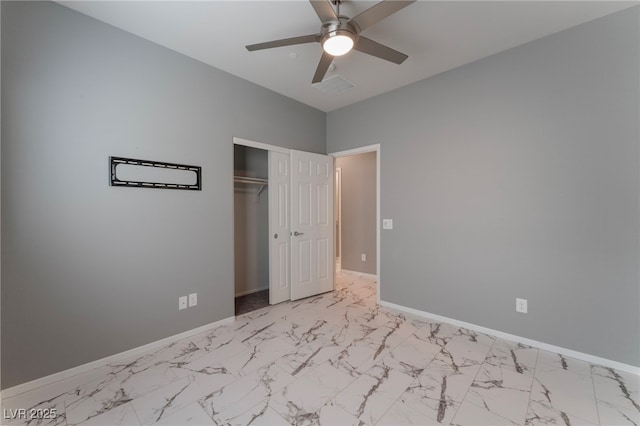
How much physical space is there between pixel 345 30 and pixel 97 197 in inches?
89.4

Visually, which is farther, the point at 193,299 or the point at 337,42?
the point at 193,299

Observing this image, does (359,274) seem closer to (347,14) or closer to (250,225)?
(250,225)

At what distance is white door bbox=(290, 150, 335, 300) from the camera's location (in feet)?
11.9

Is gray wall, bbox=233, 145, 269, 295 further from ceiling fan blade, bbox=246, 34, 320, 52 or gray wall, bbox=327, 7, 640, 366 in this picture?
ceiling fan blade, bbox=246, 34, 320, 52

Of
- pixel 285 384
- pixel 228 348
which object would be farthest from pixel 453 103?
pixel 228 348

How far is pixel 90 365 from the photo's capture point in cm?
207

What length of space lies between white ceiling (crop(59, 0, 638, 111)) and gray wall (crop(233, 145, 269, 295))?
134 cm

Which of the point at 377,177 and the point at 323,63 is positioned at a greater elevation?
the point at 323,63

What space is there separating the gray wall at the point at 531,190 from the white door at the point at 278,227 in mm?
1416

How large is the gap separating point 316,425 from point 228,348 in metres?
1.19

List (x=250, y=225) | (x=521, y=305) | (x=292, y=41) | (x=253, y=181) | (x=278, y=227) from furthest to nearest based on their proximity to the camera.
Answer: (x=250, y=225), (x=253, y=181), (x=278, y=227), (x=521, y=305), (x=292, y=41)

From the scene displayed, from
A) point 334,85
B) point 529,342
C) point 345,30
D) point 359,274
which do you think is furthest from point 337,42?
point 359,274

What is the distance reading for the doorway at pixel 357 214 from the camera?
481 cm

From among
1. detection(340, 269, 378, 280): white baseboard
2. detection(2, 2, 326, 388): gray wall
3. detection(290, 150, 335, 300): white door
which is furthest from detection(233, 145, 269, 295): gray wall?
detection(340, 269, 378, 280): white baseboard
